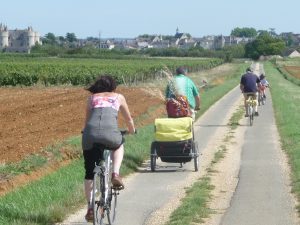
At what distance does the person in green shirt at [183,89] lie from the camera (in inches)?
536

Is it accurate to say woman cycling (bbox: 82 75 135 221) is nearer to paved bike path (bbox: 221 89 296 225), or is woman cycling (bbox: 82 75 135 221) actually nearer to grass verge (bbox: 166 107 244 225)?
grass verge (bbox: 166 107 244 225)

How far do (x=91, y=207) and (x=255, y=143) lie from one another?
10.4m

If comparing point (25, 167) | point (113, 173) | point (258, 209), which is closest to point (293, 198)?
point (258, 209)

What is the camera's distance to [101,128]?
25.7 ft

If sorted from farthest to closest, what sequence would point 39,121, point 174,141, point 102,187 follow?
point 39,121 → point 174,141 → point 102,187

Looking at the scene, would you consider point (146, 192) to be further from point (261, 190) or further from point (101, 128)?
point (101, 128)

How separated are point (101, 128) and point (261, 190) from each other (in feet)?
13.4

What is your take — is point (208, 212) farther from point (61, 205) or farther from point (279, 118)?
point (279, 118)

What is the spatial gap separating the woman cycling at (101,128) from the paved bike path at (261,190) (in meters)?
1.78

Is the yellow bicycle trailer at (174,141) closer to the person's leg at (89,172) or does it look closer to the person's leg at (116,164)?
the person's leg at (116,164)

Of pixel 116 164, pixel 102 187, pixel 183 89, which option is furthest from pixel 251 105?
pixel 102 187

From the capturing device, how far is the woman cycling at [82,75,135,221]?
25.7 ft

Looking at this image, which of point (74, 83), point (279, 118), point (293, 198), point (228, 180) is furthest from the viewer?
point (74, 83)

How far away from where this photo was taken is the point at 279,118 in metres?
24.6
